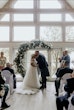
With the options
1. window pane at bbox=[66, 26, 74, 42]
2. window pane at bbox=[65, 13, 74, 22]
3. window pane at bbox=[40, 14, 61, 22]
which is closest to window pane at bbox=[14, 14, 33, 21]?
window pane at bbox=[40, 14, 61, 22]

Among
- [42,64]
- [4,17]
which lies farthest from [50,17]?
[42,64]

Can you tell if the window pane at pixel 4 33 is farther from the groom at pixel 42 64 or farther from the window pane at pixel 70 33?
the groom at pixel 42 64

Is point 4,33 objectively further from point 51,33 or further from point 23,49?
point 51,33

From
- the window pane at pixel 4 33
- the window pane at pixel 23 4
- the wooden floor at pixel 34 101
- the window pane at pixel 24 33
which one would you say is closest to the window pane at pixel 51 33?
the window pane at pixel 24 33

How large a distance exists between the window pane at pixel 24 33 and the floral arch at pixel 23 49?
1.15m

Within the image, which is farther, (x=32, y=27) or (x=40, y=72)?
(x=32, y=27)

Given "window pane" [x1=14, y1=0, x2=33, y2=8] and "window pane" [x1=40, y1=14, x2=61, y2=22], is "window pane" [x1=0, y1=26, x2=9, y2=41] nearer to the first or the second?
"window pane" [x1=14, y1=0, x2=33, y2=8]

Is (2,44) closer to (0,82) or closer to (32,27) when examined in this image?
(32,27)

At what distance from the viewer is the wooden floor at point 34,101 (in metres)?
6.37

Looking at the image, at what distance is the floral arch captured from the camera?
11203 mm

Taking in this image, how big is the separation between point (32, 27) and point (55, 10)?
1497 mm

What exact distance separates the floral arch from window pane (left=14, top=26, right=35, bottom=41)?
1152 mm

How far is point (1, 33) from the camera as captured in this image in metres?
12.6

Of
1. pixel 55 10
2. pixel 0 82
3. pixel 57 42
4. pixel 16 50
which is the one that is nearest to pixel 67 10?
pixel 55 10
